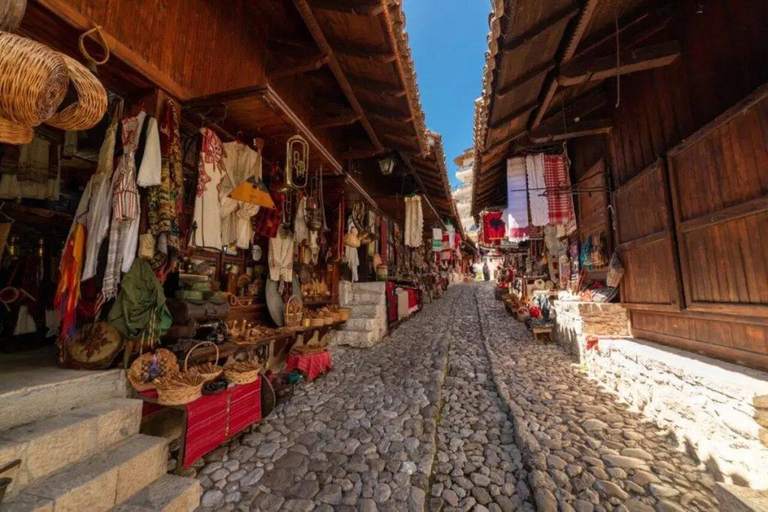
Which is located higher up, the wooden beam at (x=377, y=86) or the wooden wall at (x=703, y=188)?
the wooden beam at (x=377, y=86)

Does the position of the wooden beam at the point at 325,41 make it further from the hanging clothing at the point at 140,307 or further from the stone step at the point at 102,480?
the stone step at the point at 102,480

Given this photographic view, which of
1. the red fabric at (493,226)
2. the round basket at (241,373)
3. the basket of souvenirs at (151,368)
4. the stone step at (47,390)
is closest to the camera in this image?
the stone step at (47,390)

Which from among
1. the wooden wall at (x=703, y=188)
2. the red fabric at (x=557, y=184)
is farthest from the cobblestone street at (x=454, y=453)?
the red fabric at (x=557, y=184)

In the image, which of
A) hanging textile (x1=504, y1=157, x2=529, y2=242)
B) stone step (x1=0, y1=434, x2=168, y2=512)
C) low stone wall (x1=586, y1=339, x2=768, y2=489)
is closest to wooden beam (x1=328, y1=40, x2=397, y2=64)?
stone step (x1=0, y1=434, x2=168, y2=512)

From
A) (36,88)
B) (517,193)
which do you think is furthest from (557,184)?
(36,88)

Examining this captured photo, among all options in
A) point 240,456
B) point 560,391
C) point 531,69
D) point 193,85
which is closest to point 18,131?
point 193,85

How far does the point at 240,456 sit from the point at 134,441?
Answer: 968mm

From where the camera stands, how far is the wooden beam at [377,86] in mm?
4738

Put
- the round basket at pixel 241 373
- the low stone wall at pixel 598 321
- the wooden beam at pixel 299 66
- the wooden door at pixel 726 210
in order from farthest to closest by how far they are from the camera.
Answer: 1. the low stone wall at pixel 598 321
2. the wooden beam at pixel 299 66
3. the round basket at pixel 241 373
4. the wooden door at pixel 726 210

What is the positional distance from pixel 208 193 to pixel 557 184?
26.4 ft

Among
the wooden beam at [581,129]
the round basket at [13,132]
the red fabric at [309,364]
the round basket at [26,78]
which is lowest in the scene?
the red fabric at [309,364]

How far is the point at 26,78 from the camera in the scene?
1.70 meters

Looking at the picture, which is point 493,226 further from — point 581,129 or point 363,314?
point 363,314

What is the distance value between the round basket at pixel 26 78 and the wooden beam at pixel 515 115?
5926mm
